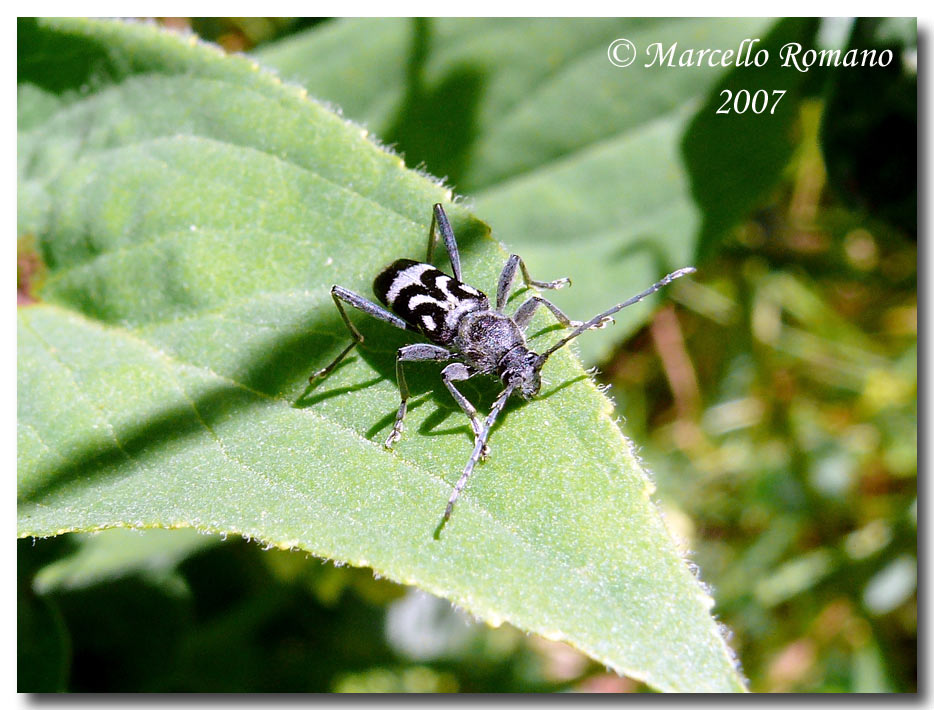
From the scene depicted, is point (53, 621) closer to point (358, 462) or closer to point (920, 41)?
point (358, 462)

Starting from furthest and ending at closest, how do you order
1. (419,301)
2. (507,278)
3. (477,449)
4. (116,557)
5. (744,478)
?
(744,478) → (116,557) → (419,301) → (507,278) → (477,449)

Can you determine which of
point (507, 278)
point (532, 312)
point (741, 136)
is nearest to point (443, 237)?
point (507, 278)

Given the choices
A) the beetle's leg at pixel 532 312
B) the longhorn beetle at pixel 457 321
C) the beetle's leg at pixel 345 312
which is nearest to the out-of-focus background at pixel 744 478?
the beetle's leg at pixel 532 312

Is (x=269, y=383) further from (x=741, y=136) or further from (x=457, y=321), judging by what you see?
(x=741, y=136)

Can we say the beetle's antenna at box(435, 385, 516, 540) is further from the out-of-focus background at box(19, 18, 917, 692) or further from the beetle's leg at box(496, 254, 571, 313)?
the out-of-focus background at box(19, 18, 917, 692)

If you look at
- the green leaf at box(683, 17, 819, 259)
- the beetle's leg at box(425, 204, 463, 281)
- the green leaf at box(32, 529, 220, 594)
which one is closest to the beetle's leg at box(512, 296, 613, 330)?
the beetle's leg at box(425, 204, 463, 281)

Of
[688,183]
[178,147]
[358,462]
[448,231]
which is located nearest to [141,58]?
[178,147]
